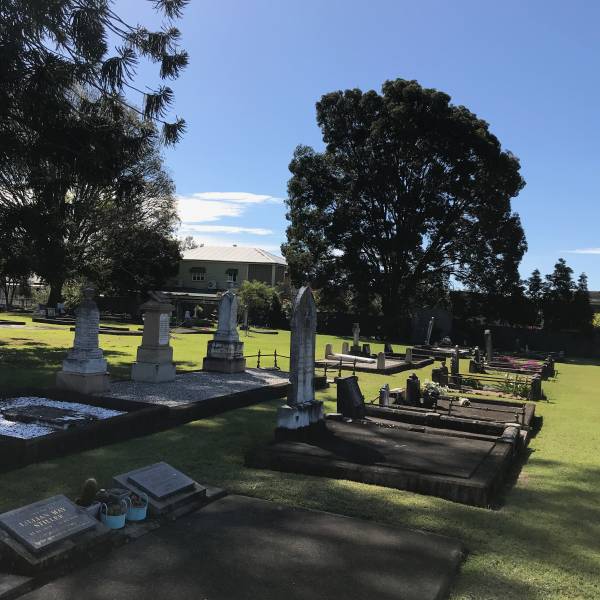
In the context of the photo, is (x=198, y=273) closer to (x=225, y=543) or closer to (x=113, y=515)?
(x=113, y=515)

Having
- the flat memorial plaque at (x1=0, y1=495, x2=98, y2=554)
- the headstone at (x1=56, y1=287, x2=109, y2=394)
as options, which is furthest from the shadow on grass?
the headstone at (x1=56, y1=287, x2=109, y2=394)

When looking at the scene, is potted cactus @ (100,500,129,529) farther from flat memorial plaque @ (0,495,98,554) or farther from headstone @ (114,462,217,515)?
headstone @ (114,462,217,515)

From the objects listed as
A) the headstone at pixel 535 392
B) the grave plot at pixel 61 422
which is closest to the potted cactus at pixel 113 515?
the grave plot at pixel 61 422

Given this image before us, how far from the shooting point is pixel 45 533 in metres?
4.39

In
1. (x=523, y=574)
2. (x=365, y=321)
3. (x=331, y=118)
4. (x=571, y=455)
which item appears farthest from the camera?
(x=365, y=321)

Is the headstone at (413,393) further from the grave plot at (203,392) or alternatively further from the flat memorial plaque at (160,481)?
the flat memorial plaque at (160,481)

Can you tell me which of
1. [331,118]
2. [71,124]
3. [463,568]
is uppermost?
[331,118]

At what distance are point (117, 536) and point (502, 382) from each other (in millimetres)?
14837

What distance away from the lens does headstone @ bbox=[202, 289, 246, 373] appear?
1600 centimetres

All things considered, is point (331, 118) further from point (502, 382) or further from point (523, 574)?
point (523, 574)

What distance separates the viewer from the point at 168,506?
544cm

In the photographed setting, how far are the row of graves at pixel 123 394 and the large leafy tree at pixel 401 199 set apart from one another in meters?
22.1

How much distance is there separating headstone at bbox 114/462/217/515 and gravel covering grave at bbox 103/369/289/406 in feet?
16.1

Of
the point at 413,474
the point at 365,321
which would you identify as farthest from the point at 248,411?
the point at 365,321
